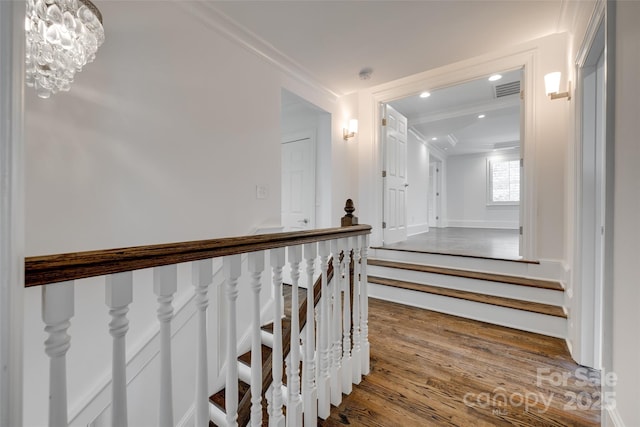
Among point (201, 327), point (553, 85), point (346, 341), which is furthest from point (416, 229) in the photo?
point (201, 327)

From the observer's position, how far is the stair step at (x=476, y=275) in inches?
94.3

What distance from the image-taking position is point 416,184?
6.06m

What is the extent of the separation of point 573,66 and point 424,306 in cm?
234

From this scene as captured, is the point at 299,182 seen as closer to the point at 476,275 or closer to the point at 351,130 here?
the point at 351,130

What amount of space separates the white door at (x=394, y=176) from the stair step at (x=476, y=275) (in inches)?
21.1

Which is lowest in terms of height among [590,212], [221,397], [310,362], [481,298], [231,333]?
[221,397]

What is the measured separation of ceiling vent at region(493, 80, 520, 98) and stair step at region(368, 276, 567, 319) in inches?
119

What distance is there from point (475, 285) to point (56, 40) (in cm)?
341

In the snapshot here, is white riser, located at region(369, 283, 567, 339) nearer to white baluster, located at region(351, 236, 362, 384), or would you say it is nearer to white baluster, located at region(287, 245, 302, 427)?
white baluster, located at region(351, 236, 362, 384)
